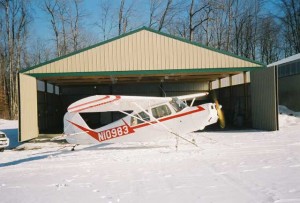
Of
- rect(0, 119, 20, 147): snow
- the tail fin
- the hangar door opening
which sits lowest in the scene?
rect(0, 119, 20, 147): snow

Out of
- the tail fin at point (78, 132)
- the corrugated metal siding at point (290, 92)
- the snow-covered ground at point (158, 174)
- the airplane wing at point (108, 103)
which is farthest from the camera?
the corrugated metal siding at point (290, 92)

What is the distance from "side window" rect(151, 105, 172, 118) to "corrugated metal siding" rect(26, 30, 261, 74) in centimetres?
596

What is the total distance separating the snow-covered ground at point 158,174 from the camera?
20.9ft

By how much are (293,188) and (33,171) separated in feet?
23.2

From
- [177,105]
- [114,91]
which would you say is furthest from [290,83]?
[177,105]

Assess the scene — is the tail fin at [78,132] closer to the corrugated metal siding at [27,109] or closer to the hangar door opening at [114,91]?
the corrugated metal siding at [27,109]

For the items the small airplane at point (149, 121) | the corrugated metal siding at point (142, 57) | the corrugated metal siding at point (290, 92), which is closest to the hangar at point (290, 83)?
the corrugated metal siding at point (290, 92)

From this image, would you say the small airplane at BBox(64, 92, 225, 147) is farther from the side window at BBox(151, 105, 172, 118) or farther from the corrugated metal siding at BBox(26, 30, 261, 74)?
the corrugated metal siding at BBox(26, 30, 261, 74)

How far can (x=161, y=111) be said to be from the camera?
12773mm

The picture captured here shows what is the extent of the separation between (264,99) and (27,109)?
44.0ft

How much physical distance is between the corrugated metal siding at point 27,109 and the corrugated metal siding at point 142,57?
1.11 meters

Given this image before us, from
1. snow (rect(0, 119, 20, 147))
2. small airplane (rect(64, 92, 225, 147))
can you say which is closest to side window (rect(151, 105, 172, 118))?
small airplane (rect(64, 92, 225, 147))

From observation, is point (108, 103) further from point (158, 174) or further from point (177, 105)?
point (158, 174)

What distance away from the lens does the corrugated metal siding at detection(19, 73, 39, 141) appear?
16.5m
